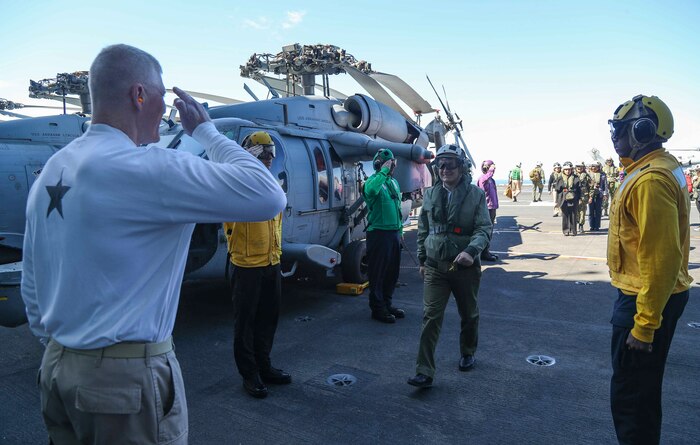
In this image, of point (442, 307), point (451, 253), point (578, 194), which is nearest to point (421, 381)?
point (442, 307)

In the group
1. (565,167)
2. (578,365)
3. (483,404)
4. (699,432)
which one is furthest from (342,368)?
(565,167)

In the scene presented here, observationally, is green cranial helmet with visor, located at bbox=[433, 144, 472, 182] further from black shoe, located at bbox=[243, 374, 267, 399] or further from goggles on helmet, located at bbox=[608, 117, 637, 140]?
black shoe, located at bbox=[243, 374, 267, 399]

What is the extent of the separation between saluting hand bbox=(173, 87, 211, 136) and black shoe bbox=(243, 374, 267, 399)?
2.64 meters

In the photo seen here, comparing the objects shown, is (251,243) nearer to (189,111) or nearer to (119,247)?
(189,111)

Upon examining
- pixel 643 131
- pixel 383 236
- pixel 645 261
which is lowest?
pixel 383 236

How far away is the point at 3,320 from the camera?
4.05 metres

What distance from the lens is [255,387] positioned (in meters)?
3.72

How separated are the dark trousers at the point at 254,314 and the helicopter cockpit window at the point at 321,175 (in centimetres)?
271

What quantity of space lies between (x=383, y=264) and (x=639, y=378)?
3513mm

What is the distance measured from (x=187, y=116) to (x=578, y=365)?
398 cm

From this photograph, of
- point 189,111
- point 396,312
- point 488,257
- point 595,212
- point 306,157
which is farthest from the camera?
point 595,212

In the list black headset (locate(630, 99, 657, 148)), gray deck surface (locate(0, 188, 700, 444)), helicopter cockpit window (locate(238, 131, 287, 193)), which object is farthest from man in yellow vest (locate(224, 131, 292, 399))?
black headset (locate(630, 99, 657, 148))

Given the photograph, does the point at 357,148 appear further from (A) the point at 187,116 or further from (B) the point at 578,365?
(A) the point at 187,116

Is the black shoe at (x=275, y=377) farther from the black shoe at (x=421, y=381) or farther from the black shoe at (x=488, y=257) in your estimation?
the black shoe at (x=488, y=257)
